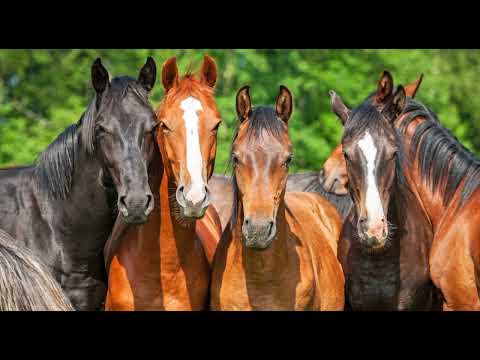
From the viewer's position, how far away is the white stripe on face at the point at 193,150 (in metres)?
4.64

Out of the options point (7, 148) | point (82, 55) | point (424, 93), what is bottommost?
point (7, 148)

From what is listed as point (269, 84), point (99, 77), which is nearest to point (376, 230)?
point (99, 77)

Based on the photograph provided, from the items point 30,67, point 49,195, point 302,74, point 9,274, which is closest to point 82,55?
point 30,67

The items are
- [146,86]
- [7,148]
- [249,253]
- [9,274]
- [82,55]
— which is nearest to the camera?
[9,274]

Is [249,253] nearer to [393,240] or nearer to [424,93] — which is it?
[393,240]

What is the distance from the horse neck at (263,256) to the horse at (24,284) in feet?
7.53

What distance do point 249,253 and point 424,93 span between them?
34.3ft

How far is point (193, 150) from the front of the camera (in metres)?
4.77

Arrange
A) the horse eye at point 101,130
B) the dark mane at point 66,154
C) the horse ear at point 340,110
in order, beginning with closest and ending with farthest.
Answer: the horse eye at point 101,130, the dark mane at point 66,154, the horse ear at point 340,110

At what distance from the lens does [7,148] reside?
1454 cm

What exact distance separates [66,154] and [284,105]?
141cm

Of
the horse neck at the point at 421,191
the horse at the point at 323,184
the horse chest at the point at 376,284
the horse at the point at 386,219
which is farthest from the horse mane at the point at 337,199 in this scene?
the horse chest at the point at 376,284

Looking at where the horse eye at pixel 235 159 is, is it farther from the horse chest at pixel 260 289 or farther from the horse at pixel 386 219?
the horse at pixel 386 219

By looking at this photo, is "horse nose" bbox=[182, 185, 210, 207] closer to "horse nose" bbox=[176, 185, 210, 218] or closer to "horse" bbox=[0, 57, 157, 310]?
"horse nose" bbox=[176, 185, 210, 218]
